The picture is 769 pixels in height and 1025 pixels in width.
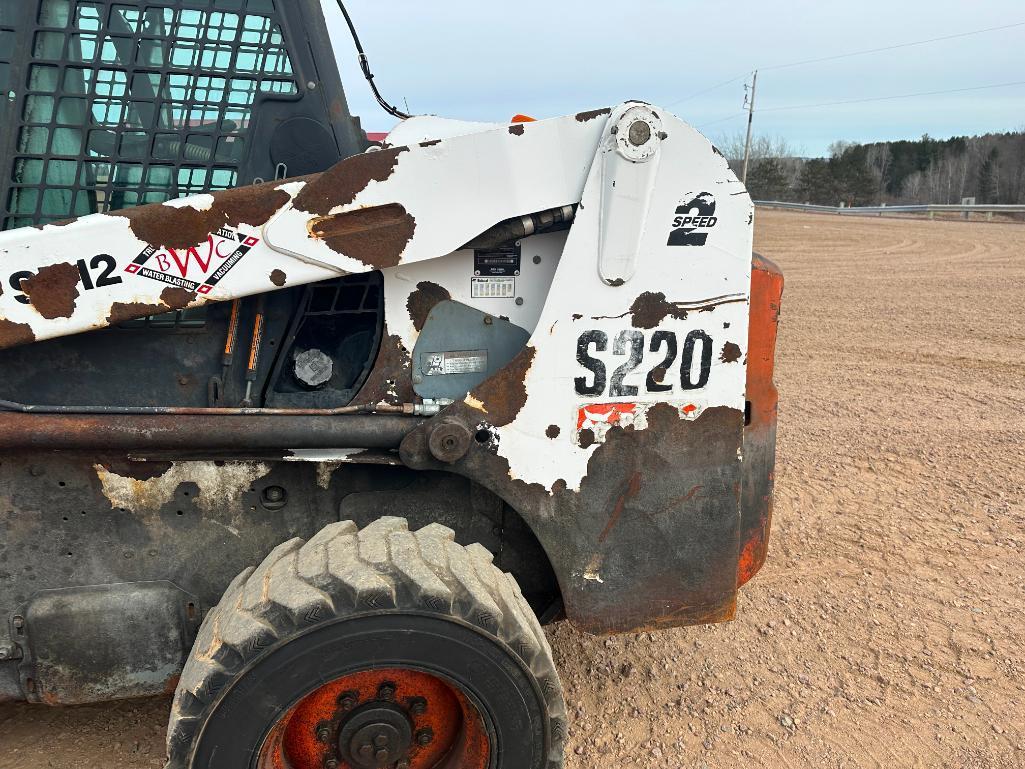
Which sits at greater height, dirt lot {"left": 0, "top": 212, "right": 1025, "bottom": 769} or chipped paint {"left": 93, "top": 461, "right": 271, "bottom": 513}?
chipped paint {"left": 93, "top": 461, "right": 271, "bottom": 513}

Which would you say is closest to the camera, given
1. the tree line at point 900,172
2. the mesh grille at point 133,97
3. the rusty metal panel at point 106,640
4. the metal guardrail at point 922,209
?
the mesh grille at point 133,97

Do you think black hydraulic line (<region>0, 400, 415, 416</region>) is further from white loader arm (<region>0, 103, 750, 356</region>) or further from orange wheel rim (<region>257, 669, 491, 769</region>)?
orange wheel rim (<region>257, 669, 491, 769</region>)

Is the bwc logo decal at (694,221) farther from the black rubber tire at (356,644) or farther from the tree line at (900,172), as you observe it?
the tree line at (900,172)

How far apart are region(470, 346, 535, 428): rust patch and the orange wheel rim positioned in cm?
77

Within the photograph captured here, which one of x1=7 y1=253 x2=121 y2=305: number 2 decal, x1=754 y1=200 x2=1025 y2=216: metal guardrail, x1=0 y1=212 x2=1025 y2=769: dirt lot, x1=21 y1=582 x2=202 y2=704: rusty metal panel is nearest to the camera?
x1=7 y1=253 x2=121 y2=305: number 2 decal

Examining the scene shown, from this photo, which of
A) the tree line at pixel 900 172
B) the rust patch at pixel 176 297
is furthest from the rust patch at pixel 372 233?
the tree line at pixel 900 172

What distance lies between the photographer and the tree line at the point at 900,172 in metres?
47.6

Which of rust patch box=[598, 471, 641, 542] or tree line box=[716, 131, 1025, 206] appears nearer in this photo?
rust patch box=[598, 471, 641, 542]

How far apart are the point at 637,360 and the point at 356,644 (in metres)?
1.13

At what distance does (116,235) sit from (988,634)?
378 cm

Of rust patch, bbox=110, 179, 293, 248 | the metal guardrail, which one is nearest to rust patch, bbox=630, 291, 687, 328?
rust patch, bbox=110, 179, 293, 248

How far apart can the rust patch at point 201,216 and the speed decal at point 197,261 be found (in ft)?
0.07

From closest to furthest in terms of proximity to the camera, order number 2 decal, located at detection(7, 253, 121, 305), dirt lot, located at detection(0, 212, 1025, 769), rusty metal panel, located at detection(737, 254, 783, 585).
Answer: number 2 decal, located at detection(7, 253, 121, 305) < rusty metal panel, located at detection(737, 254, 783, 585) < dirt lot, located at detection(0, 212, 1025, 769)

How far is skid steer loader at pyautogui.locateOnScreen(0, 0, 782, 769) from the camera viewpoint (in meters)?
2.23
